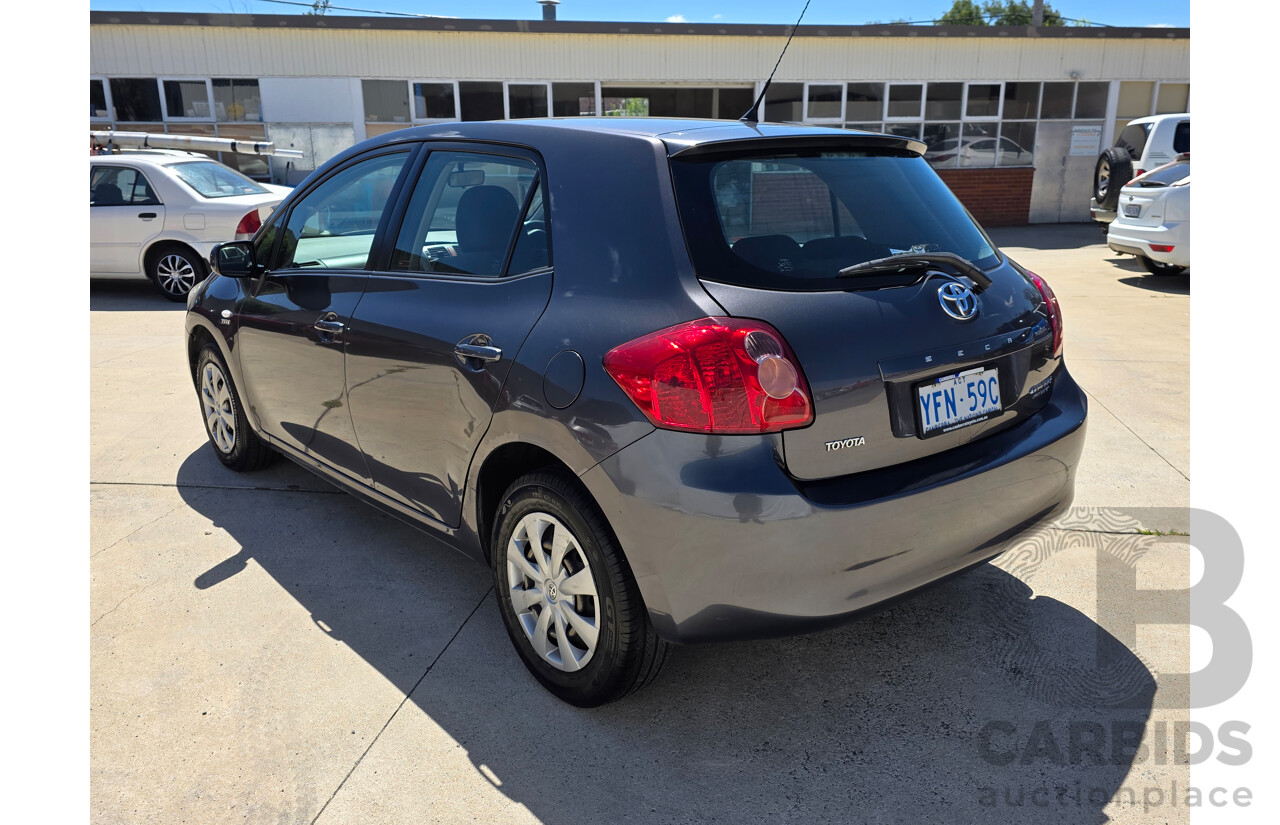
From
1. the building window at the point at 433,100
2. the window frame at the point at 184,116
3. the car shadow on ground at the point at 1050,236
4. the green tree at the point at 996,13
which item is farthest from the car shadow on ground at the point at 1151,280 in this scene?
the green tree at the point at 996,13

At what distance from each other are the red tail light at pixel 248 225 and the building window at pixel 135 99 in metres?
8.29

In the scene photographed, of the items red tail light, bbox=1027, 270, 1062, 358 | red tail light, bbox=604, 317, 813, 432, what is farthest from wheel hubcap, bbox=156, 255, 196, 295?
red tail light, bbox=1027, 270, 1062, 358

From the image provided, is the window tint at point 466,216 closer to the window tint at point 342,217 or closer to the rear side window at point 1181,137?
the window tint at point 342,217

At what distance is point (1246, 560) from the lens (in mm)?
3473

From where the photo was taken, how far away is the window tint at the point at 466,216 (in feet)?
9.02

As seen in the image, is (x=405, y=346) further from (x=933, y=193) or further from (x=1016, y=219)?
(x=1016, y=219)

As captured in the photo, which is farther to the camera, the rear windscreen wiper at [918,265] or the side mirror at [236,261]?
the side mirror at [236,261]

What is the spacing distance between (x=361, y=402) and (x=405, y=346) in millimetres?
433

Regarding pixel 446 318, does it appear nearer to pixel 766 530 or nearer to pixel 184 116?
pixel 766 530

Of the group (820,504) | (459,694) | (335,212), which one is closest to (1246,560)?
(820,504)

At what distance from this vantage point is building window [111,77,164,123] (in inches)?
627

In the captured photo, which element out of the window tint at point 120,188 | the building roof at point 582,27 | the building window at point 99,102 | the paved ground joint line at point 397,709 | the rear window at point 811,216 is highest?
the building roof at point 582,27

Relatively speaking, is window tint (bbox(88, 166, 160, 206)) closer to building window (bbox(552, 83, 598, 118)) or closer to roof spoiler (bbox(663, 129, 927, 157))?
building window (bbox(552, 83, 598, 118))

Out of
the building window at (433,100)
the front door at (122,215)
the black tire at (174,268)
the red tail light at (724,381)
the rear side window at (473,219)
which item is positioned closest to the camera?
the red tail light at (724,381)
